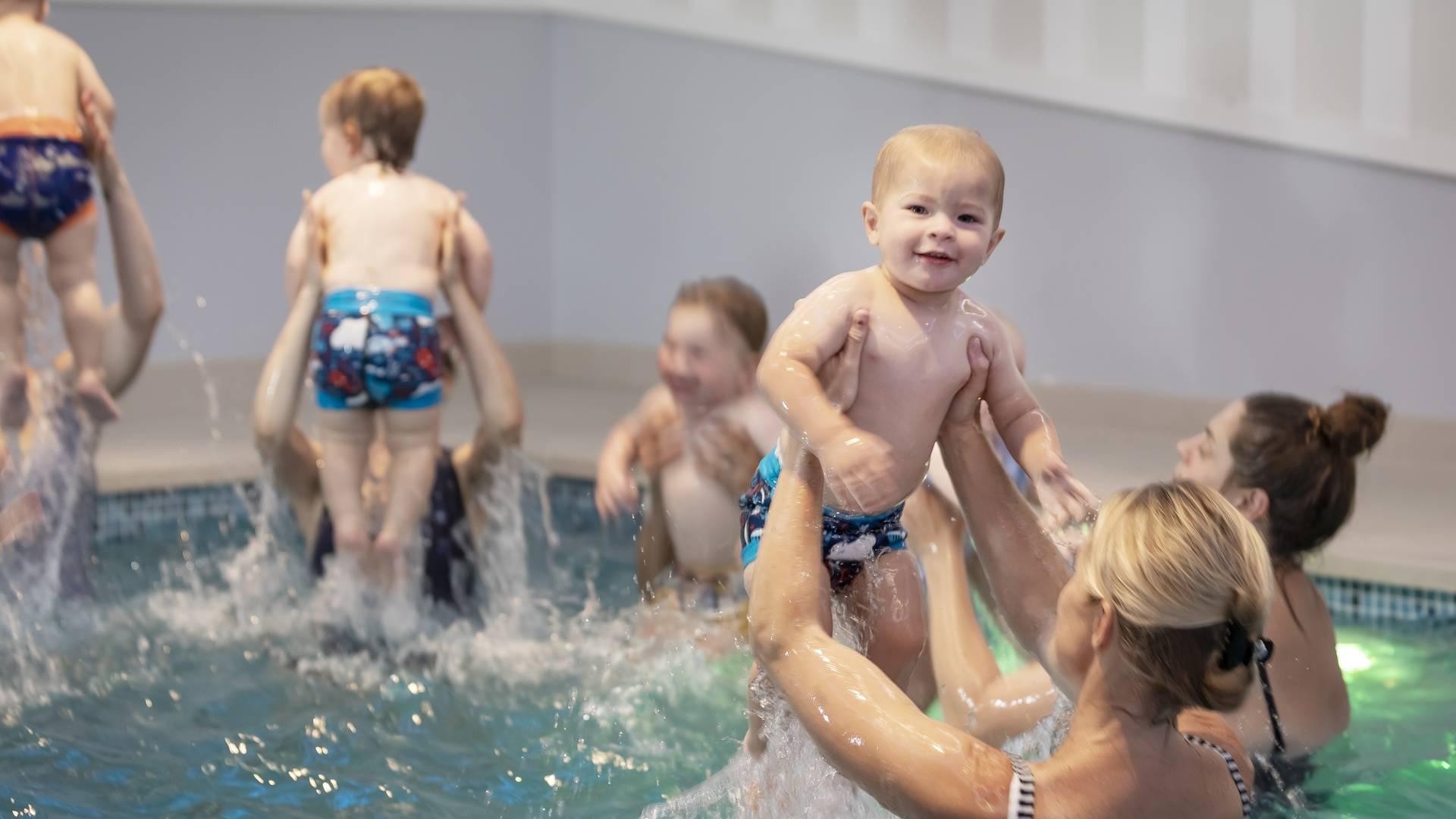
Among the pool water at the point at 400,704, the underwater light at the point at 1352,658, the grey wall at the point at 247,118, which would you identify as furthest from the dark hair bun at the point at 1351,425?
the grey wall at the point at 247,118

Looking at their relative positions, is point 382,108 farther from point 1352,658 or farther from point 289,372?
point 1352,658

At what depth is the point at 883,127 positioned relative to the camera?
8602mm

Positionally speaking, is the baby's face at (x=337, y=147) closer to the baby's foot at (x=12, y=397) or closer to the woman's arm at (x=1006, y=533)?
the baby's foot at (x=12, y=397)

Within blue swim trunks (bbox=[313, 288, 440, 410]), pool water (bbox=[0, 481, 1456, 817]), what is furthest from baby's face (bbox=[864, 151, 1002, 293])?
blue swim trunks (bbox=[313, 288, 440, 410])

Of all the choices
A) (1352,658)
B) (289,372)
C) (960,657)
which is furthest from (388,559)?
(1352,658)

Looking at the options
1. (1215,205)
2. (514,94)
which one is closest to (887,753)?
(1215,205)

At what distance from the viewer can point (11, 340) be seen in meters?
4.90

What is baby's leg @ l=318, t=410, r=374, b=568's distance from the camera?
488 centimetres

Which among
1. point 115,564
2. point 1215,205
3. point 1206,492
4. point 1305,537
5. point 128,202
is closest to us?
point 1206,492

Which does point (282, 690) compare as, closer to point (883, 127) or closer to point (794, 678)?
point (794, 678)

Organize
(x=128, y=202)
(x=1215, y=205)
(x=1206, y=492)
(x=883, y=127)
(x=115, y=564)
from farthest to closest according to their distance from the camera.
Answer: (x=883, y=127) < (x=1215, y=205) < (x=115, y=564) < (x=128, y=202) < (x=1206, y=492)

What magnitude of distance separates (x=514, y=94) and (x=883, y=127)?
2579 mm

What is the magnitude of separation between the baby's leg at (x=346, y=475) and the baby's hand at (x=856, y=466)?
279 centimetres

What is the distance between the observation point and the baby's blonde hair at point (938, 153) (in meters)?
2.51
